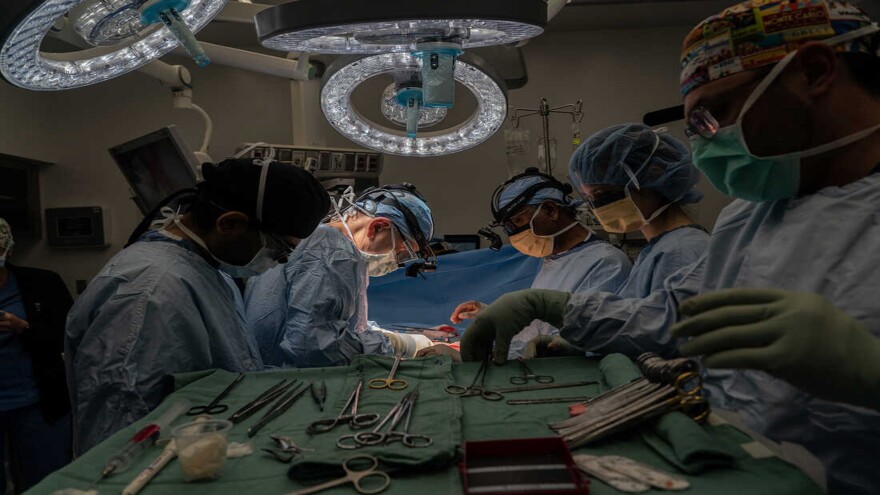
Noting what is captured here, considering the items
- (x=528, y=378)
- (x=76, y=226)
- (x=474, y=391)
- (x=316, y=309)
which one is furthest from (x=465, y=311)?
(x=76, y=226)

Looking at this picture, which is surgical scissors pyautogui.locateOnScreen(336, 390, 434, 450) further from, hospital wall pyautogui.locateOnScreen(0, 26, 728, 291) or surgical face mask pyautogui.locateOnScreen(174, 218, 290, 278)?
hospital wall pyautogui.locateOnScreen(0, 26, 728, 291)

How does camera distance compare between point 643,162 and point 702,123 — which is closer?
point 702,123

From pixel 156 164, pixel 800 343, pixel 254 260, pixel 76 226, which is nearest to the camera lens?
pixel 800 343

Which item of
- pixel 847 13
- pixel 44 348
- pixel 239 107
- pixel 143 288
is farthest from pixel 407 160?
pixel 847 13

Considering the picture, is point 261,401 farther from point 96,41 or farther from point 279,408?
point 96,41

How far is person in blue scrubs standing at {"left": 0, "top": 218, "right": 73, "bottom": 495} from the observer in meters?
3.02

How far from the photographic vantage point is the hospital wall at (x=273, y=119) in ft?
16.4

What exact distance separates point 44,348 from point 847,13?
3.56m

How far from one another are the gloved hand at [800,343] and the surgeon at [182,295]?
1.21 m

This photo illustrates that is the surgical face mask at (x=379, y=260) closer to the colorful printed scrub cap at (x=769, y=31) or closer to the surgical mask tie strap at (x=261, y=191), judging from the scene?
the surgical mask tie strap at (x=261, y=191)

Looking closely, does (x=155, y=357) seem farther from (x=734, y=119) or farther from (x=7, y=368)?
(x=7, y=368)

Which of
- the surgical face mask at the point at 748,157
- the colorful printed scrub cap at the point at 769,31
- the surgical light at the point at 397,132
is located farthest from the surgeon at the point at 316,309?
the colorful printed scrub cap at the point at 769,31

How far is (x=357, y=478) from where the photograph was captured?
84 centimetres

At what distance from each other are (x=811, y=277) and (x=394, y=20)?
2.88 ft
